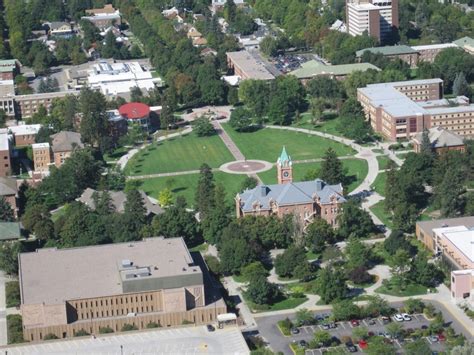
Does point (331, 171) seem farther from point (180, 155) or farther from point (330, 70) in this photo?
point (330, 70)

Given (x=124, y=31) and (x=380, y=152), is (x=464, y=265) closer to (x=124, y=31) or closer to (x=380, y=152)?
(x=380, y=152)

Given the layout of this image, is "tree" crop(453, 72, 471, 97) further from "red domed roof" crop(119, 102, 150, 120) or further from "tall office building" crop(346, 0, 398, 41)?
"red domed roof" crop(119, 102, 150, 120)

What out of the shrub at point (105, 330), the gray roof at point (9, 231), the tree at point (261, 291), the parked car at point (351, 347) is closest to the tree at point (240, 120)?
the gray roof at point (9, 231)

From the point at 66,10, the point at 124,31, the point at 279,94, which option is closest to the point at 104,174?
the point at 279,94

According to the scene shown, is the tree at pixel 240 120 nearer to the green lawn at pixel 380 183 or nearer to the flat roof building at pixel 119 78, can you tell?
the flat roof building at pixel 119 78

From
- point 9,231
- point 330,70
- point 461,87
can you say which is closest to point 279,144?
point 461,87

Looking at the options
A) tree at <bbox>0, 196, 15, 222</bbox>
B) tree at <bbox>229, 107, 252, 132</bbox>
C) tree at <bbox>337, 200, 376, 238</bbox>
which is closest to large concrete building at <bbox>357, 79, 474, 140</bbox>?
tree at <bbox>229, 107, 252, 132</bbox>
